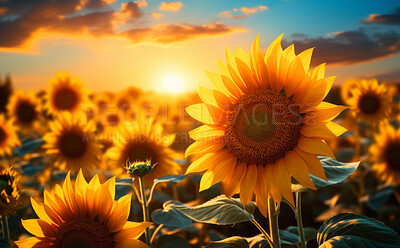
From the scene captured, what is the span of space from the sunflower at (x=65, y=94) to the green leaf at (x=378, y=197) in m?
4.16

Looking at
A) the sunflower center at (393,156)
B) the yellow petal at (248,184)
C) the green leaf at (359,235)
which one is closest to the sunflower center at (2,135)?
the yellow petal at (248,184)

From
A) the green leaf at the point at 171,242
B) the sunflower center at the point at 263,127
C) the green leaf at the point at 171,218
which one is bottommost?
the green leaf at the point at 171,242

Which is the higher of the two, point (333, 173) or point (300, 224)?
point (333, 173)

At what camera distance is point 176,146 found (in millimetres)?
5887

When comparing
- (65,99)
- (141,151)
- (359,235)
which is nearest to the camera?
(359,235)

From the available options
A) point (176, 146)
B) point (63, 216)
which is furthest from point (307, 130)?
point (176, 146)

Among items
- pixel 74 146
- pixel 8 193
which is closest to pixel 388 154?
pixel 74 146

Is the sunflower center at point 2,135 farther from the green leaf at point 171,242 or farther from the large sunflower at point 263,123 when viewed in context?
the large sunflower at point 263,123

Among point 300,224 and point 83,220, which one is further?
point 300,224

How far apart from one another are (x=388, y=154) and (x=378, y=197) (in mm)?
522

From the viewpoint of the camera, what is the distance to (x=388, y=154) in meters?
3.93

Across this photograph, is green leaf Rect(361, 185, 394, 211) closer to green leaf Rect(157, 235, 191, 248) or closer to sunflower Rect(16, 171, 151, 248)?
green leaf Rect(157, 235, 191, 248)

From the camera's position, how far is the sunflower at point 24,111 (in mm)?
5816

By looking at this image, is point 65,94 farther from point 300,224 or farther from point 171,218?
point 300,224
